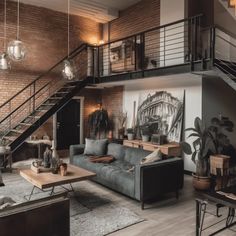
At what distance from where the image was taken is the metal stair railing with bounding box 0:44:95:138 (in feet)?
24.8

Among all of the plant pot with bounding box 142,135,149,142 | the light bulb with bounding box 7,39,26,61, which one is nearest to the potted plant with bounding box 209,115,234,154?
the plant pot with bounding box 142,135,149,142

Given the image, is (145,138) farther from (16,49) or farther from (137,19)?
(16,49)

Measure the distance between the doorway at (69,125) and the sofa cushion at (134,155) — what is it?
12.0 ft

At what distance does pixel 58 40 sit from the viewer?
28.1 feet

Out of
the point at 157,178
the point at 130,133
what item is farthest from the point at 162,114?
the point at 157,178

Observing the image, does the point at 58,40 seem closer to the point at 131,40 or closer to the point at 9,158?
the point at 131,40

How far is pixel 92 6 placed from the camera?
27.0 ft

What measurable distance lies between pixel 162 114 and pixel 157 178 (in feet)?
10.7

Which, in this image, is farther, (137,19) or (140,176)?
(137,19)

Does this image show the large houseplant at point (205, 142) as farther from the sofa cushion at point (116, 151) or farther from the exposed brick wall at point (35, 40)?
the exposed brick wall at point (35, 40)

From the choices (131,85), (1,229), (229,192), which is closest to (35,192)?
(1,229)

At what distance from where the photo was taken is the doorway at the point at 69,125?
8695mm

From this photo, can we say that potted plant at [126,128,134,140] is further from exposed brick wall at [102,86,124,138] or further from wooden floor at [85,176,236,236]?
wooden floor at [85,176,236,236]

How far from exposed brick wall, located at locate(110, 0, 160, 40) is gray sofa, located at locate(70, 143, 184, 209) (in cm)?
436
